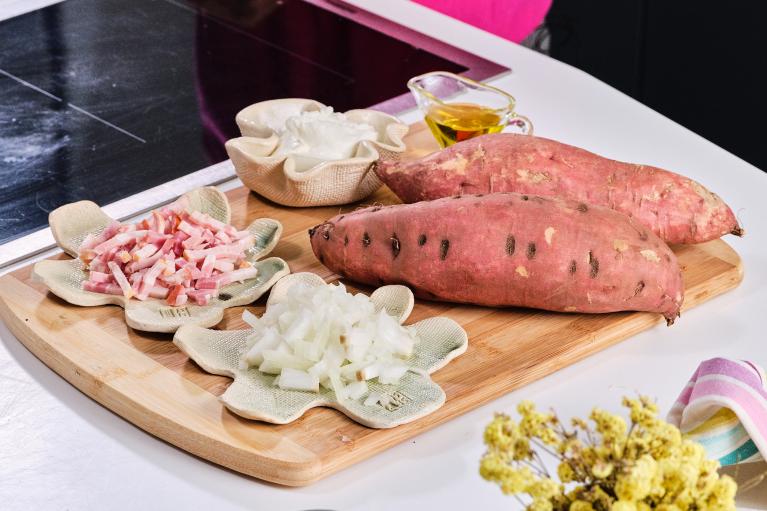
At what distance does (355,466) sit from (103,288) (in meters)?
0.48

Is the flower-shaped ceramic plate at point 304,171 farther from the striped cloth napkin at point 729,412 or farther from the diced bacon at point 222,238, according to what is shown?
the striped cloth napkin at point 729,412

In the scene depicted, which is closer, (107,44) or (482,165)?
(482,165)

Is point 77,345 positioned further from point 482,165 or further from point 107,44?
point 107,44

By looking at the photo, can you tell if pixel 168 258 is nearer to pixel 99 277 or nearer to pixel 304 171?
pixel 99 277

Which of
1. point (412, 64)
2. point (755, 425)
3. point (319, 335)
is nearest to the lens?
point (755, 425)

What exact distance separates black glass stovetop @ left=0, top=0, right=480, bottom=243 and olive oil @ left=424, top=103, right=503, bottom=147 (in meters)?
0.27

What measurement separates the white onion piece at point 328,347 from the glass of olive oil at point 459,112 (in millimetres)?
610

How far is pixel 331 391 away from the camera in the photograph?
4.66 feet

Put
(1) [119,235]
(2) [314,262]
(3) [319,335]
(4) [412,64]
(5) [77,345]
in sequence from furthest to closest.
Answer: (4) [412,64] → (2) [314,262] → (1) [119,235] → (5) [77,345] → (3) [319,335]

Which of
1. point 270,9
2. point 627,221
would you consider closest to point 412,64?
point 270,9

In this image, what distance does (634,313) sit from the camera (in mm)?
1618

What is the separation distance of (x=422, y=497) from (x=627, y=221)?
21.0 inches

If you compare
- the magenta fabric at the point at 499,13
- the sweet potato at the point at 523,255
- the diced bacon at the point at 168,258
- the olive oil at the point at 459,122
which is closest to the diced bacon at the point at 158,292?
the diced bacon at the point at 168,258

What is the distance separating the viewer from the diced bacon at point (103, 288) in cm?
161
